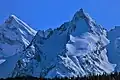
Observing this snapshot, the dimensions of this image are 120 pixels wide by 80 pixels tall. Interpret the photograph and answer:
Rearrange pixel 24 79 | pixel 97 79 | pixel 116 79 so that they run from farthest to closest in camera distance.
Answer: pixel 24 79 → pixel 97 79 → pixel 116 79

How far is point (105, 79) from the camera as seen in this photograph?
104 metres

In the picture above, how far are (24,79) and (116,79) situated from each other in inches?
1065

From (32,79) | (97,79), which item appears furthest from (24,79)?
(97,79)

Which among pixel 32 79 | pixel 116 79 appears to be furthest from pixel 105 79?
pixel 32 79

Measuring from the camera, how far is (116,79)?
99375 millimetres

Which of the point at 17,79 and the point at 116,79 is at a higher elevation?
the point at 17,79

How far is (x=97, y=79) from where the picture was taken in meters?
110

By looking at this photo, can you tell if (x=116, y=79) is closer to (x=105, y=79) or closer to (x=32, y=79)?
(x=105, y=79)

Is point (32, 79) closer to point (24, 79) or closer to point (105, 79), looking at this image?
point (24, 79)

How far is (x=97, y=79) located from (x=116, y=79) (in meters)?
10.7

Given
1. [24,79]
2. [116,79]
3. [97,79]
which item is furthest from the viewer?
[24,79]

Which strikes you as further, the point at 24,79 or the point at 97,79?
the point at 24,79

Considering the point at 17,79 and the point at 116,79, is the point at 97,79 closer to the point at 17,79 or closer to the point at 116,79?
the point at 116,79

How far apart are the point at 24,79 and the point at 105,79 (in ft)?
73.5
